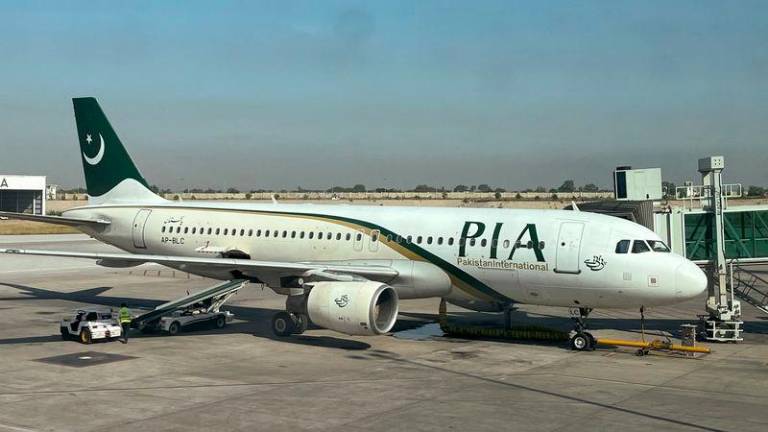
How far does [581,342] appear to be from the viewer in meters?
24.2

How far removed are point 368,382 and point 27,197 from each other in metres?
98.6

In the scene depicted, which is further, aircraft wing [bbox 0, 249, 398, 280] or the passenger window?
aircraft wing [bbox 0, 249, 398, 280]

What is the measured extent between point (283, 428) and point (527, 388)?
261 inches

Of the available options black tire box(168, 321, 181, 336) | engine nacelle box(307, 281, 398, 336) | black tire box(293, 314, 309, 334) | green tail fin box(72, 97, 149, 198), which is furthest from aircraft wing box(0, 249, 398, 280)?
green tail fin box(72, 97, 149, 198)

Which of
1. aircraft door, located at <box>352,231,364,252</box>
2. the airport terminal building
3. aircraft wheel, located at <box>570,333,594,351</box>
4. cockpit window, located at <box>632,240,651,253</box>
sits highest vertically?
the airport terminal building

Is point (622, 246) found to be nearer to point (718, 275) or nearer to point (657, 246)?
point (657, 246)

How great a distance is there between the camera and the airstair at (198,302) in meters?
27.0

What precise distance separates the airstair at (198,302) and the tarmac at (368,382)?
924 millimetres

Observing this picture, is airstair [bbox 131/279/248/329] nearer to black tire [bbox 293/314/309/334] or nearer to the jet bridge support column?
black tire [bbox 293/314/309/334]

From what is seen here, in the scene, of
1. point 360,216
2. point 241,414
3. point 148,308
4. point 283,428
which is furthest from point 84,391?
point 148,308

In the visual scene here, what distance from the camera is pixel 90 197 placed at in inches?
1401

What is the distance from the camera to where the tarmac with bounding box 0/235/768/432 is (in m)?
15.9

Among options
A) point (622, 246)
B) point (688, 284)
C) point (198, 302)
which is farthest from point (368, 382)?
point (198, 302)

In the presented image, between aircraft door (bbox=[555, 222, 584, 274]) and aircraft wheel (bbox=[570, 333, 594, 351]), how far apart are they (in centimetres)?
208
